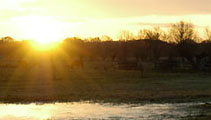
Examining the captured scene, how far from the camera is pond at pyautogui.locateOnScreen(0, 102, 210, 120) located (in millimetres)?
22906

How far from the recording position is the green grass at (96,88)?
32844mm

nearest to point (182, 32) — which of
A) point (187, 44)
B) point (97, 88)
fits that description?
point (187, 44)

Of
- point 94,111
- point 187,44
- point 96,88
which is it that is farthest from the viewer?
point 187,44

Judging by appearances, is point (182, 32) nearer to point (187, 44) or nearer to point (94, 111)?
point (187, 44)

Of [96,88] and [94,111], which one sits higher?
[96,88]

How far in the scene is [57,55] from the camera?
292 feet

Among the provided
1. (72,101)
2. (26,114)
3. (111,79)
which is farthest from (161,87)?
(26,114)

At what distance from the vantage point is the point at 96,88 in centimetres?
3994

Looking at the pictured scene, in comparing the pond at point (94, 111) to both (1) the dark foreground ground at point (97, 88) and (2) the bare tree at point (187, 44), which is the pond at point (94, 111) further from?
(2) the bare tree at point (187, 44)

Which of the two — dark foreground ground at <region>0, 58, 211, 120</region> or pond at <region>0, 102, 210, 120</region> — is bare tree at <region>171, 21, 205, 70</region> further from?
pond at <region>0, 102, 210, 120</region>

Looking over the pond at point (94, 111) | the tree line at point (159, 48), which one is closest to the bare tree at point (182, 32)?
the tree line at point (159, 48)

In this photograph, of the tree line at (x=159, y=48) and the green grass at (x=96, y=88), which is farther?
the tree line at (x=159, y=48)

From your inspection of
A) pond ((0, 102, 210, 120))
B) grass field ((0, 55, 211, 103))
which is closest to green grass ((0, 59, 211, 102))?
grass field ((0, 55, 211, 103))

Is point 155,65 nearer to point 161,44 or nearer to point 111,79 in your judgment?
point 111,79
